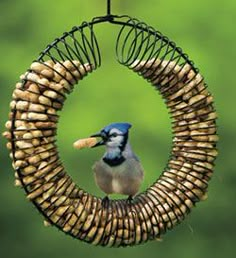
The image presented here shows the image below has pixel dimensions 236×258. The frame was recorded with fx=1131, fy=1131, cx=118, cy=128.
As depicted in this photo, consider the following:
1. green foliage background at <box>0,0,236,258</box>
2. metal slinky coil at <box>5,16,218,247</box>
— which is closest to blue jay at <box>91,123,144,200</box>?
metal slinky coil at <box>5,16,218,247</box>

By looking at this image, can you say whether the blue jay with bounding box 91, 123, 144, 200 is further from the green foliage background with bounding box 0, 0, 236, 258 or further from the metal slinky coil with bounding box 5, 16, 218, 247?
the green foliage background with bounding box 0, 0, 236, 258

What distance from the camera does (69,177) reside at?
3145 millimetres

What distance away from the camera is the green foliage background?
225 inches

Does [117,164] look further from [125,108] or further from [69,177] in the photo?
[125,108]

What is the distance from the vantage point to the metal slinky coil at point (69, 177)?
3.08 meters

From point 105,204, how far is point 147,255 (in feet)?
9.38

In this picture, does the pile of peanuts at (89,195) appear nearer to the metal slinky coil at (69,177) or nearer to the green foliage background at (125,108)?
the metal slinky coil at (69,177)

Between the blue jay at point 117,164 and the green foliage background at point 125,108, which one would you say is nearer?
the blue jay at point 117,164

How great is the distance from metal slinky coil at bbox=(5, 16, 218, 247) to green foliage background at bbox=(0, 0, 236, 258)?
2.34 m

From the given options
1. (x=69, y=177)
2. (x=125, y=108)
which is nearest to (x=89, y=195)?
(x=69, y=177)

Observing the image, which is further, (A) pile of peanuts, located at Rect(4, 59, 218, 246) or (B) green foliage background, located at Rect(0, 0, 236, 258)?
(B) green foliage background, located at Rect(0, 0, 236, 258)

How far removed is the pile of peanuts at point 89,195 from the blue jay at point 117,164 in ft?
0.19

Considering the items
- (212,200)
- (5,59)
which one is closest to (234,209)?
(212,200)

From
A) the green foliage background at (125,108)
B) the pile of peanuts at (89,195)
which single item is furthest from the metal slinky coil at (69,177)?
the green foliage background at (125,108)
